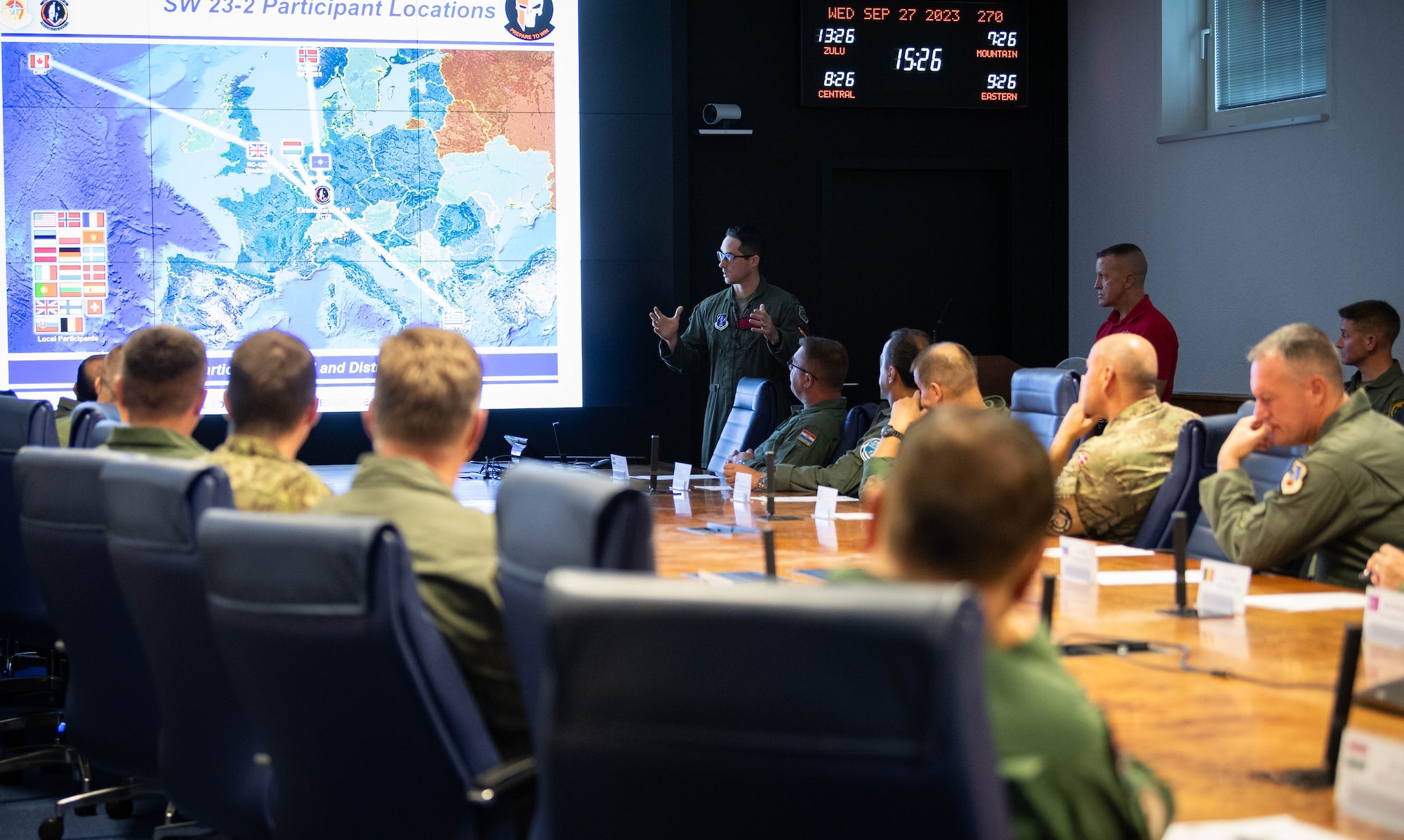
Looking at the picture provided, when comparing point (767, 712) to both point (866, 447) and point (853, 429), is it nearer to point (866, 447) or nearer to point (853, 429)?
point (866, 447)

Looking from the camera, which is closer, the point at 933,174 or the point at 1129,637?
the point at 1129,637

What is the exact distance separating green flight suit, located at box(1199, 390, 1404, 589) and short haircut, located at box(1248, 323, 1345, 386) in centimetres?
8

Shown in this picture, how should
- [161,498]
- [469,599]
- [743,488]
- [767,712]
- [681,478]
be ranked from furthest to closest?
[681,478]
[743,488]
[161,498]
[469,599]
[767,712]

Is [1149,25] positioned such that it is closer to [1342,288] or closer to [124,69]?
[1342,288]

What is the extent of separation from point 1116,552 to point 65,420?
3575mm

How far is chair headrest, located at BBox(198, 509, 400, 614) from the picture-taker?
159 cm

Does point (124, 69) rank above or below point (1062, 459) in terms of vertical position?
above

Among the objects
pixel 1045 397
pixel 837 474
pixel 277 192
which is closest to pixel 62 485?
pixel 837 474

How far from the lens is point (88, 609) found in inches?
99.7

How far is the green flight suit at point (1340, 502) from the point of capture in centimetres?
293

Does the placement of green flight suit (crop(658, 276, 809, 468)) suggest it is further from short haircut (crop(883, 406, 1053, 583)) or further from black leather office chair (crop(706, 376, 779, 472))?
short haircut (crop(883, 406, 1053, 583))

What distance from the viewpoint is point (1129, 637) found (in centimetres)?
230

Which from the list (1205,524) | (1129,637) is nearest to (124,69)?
(1205,524)

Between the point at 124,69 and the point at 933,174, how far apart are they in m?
4.66
